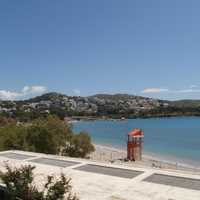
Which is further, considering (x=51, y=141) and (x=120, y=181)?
(x=51, y=141)

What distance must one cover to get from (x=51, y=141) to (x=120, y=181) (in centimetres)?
1540

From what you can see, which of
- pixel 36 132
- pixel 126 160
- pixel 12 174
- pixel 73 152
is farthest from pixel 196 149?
pixel 12 174

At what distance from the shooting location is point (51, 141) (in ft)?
91.2

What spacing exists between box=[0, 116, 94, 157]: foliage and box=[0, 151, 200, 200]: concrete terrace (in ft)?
27.9

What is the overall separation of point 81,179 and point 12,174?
6.11 meters

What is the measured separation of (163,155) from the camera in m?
41.8

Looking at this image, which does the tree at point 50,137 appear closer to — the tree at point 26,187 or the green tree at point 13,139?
the green tree at point 13,139

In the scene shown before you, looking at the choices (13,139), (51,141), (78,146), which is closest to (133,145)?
(78,146)

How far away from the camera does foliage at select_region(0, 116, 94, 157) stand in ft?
91.2

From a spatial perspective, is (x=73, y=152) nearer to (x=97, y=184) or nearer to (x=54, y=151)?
(x=54, y=151)

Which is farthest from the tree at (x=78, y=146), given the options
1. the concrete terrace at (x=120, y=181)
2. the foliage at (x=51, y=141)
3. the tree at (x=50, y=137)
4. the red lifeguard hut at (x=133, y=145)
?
the concrete terrace at (x=120, y=181)

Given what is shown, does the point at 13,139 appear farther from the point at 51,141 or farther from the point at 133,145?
the point at 133,145

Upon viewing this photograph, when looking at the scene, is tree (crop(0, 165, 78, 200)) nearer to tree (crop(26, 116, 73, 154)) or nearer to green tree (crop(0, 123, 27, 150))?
tree (crop(26, 116, 73, 154))

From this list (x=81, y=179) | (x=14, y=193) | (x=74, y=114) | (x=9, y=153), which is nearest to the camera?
(x=14, y=193)
